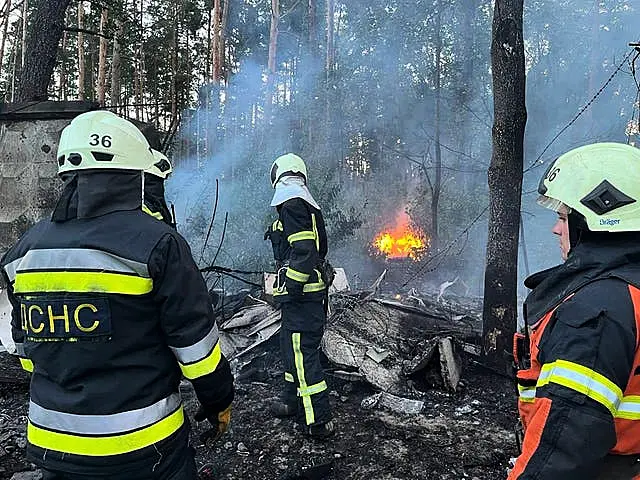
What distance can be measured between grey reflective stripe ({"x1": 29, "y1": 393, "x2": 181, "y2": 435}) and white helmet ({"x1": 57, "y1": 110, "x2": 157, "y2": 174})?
1029mm

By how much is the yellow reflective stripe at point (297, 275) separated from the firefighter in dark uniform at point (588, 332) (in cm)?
307

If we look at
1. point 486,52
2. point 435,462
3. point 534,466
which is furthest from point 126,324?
point 486,52

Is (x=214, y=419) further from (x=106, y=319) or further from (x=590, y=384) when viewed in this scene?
(x=590, y=384)

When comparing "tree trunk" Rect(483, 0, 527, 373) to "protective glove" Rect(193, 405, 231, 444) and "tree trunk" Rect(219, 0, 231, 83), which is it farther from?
"tree trunk" Rect(219, 0, 231, 83)

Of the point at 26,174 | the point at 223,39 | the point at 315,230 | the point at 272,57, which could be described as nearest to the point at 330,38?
the point at 272,57

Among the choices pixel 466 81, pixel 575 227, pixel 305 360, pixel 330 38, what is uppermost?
pixel 330 38

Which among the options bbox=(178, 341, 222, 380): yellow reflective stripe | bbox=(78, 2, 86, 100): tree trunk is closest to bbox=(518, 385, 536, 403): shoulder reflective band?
bbox=(178, 341, 222, 380): yellow reflective stripe

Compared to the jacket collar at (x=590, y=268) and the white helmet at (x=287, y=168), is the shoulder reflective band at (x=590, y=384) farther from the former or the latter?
the white helmet at (x=287, y=168)

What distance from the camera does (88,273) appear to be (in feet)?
6.97

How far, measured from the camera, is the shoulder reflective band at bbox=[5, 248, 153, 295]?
6.97 ft

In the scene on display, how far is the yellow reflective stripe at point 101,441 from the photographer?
2156mm

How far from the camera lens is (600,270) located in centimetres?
177

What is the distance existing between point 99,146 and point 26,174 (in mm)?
4910

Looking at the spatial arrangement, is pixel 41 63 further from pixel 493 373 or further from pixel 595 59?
pixel 595 59
